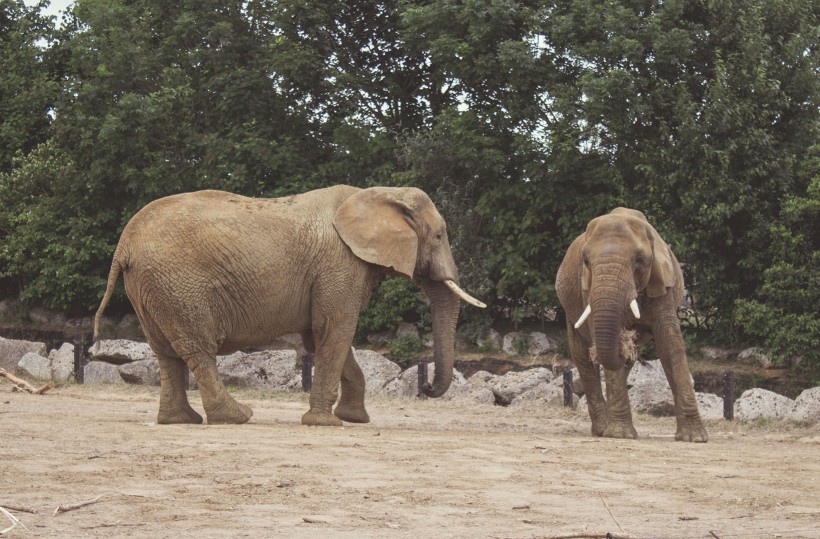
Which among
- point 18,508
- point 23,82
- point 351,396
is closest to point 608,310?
point 351,396

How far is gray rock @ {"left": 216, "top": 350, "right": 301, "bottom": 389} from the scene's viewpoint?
72.0ft

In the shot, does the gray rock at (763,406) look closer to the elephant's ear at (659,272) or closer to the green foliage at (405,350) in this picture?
the elephant's ear at (659,272)

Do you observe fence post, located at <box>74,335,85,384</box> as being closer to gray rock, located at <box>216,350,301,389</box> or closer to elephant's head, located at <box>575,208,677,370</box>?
gray rock, located at <box>216,350,301,389</box>

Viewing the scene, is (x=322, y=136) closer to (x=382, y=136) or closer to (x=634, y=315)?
(x=382, y=136)

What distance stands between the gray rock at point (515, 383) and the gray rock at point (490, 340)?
11.3 feet

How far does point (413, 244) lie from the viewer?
45.7ft

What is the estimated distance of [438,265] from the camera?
14.2m

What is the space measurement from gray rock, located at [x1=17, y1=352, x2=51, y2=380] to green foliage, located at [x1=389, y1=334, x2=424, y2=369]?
6.55 metres

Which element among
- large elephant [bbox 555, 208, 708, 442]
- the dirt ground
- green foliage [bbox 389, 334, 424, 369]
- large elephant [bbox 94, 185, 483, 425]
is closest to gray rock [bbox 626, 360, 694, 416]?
large elephant [bbox 555, 208, 708, 442]

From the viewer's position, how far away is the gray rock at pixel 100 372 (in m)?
23.1

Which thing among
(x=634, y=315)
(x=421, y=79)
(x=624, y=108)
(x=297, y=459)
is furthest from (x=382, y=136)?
(x=297, y=459)

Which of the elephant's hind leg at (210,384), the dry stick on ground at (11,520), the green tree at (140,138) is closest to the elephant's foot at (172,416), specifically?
the elephant's hind leg at (210,384)

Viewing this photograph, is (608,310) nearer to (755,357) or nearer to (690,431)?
(690,431)

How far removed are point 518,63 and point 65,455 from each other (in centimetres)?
1463
